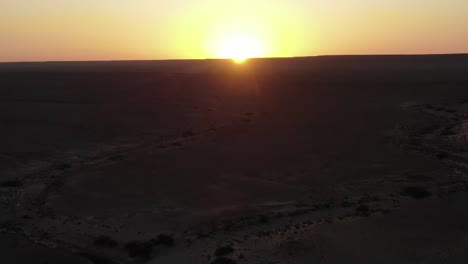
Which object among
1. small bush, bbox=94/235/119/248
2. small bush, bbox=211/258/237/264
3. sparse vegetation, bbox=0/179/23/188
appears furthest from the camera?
sparse vegetation, bbox=0/179/23/188

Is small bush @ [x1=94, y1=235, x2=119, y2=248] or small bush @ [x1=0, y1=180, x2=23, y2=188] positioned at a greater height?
small bush @ [x1=0, y1=180, x2=23, y2=188]

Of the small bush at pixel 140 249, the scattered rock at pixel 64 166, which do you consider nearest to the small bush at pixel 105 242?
the small bush at pixel 140 249

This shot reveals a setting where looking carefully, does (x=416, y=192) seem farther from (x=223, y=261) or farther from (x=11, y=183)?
(x=11, y=183)

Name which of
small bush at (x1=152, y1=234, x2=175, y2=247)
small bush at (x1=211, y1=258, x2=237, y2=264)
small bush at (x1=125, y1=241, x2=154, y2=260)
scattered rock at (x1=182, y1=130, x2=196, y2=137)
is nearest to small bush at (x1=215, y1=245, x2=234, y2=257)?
small bush at (x1=211, y1=258, x2=237, y2=264)

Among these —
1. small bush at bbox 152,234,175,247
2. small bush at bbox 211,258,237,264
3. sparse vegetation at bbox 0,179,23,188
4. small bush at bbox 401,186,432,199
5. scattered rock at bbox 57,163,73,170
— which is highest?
scattered rock at bbox 57,163,73,170

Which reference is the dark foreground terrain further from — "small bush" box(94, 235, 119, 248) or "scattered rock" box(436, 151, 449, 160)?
"scattered rock" box(436, 151, 449, 160)

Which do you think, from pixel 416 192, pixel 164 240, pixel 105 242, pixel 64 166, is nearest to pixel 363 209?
pixel 416 192
